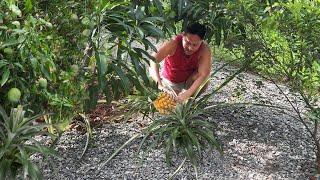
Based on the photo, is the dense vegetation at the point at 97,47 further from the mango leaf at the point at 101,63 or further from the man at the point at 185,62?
the man at the point at 185,62

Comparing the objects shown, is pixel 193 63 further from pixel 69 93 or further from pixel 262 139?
pixel 69 93

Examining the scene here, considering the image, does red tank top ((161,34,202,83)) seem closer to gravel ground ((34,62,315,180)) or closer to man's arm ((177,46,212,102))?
man's arm ((177,46,212,102))

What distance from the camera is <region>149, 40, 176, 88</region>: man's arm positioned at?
11.2ft

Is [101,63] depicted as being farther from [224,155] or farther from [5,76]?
[224,155]

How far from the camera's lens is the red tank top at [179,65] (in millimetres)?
3643

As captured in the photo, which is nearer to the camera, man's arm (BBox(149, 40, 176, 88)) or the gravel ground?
the gravel ground

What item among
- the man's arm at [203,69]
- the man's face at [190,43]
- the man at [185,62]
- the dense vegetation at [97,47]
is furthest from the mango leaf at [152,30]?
the man's arm at [203,69]

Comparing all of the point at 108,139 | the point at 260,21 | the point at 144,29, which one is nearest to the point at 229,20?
the point at 260,21

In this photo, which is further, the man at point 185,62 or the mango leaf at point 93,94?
the man at point 185,62

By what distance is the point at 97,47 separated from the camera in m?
2.47

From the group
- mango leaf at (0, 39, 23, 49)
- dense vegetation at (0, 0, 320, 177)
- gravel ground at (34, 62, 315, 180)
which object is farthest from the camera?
gravel ground at (34, 62, 315, 180)

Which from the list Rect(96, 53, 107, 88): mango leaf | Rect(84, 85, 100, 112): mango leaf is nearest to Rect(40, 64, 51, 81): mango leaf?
Rect(96, 53, 107, 88): mango leaf

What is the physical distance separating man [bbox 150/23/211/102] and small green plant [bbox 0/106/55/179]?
1199 mm

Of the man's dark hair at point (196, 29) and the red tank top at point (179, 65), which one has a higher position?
the man's dark hair at point (196, 29)
